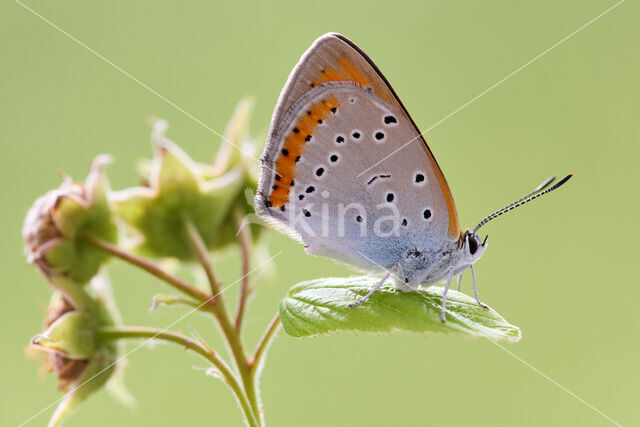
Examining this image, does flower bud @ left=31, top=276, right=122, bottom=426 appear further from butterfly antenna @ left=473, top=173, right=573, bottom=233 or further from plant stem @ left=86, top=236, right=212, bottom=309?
butterfly antenna @ left=473, top=173, right=573, bottom=233

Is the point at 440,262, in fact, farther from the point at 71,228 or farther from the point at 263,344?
the point at 71,228

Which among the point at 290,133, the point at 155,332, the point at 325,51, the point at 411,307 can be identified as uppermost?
the point at 325,51

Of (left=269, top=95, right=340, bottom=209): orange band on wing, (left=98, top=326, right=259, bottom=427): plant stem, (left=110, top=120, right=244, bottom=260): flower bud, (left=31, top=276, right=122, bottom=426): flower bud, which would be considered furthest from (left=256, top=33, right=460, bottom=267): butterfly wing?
(left=31, top=276, right=122, bottom=426): flower bud

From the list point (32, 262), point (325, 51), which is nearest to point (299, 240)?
point (325, 51)

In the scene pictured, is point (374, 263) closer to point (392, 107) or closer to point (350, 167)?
point (350, 167)

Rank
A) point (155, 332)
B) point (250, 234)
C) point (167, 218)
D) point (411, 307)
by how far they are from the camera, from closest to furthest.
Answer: point (411, 307), point (155, 332), point (167, 218), point (250, 234)

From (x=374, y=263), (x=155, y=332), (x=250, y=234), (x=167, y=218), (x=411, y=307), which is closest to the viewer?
(x=411, y=307)

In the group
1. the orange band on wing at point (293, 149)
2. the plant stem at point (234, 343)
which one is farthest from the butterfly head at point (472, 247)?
the plant stem at point (234, 343)
